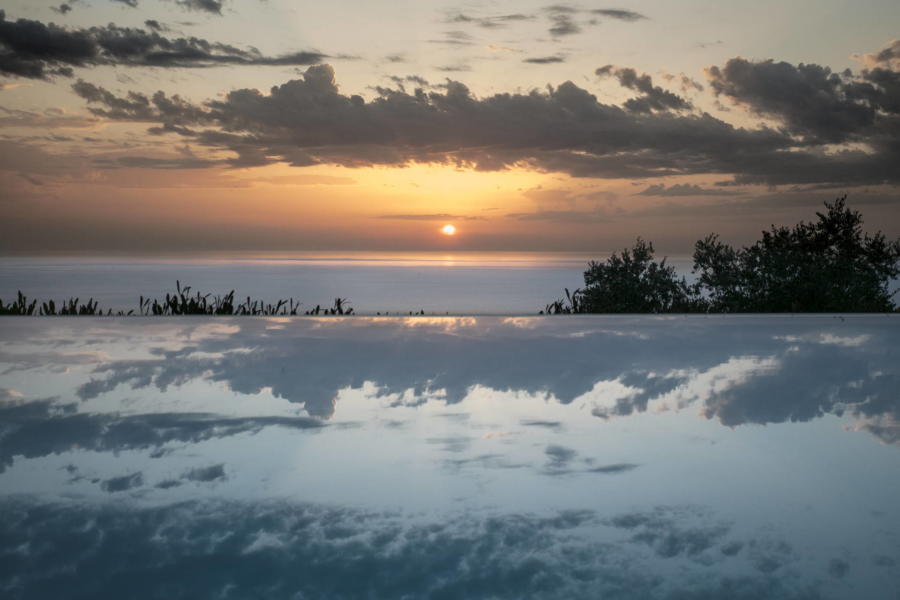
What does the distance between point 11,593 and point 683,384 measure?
480cm

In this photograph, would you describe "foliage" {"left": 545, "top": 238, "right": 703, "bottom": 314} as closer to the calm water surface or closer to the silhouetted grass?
the silhouetted grass

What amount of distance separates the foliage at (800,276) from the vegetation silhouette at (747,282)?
14 mm

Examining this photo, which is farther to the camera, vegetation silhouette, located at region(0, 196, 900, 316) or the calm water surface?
vegetation silhouette, located at region(0, 196, 900, 316)

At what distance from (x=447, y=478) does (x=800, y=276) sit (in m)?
10.3

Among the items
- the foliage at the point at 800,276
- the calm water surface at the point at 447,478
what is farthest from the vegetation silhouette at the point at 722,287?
the calm water surface at the point at 447,478

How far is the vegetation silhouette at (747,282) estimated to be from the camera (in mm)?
12125

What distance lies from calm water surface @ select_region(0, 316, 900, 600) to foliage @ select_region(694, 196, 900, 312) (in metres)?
5.21

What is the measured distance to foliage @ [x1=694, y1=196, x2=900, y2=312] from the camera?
39.7ft

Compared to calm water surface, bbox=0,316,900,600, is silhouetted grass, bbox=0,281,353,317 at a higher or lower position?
higher

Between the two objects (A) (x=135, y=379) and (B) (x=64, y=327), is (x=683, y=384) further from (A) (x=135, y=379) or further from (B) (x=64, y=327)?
(B) (x=64, y=327)

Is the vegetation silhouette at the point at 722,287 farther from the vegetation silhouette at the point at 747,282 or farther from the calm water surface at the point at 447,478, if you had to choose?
the calm water surface at the point at 447,478

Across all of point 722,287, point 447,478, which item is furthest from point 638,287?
point 447,478

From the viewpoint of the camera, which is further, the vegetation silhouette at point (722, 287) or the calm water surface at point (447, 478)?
the vegetation silhouette at point (722, 287)

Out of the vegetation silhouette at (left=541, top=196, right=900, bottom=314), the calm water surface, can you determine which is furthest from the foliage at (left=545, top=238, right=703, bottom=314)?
the calm water surface
